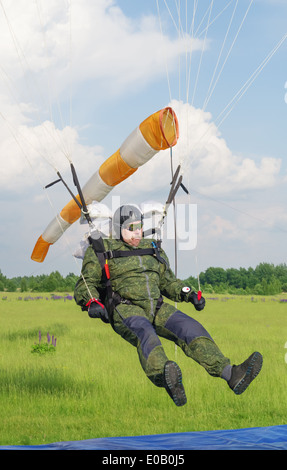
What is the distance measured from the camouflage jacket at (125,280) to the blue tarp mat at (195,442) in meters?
3.87

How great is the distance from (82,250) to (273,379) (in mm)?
9097

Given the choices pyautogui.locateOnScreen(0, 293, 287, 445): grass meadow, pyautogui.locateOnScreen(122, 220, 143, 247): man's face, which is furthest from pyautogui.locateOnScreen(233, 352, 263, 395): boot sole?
pyautogui.locateOnScreen(0, 293, 287, 445): grass meadow

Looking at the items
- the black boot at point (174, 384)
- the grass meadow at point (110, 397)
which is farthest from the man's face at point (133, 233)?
the grass meadow at point (110, 397)

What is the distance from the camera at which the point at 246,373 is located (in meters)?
4.54

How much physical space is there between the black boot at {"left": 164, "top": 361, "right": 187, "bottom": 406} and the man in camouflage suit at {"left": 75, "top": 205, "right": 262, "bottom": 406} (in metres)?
0.20

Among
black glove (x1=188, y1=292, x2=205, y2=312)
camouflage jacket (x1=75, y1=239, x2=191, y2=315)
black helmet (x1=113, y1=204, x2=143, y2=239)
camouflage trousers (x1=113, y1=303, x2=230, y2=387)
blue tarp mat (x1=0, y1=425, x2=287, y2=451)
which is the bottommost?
blue tarp mat (x1=0, y1=425, x2=287, y2=451)

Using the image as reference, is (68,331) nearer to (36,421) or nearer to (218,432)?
(36,421)

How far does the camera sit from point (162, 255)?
18.2ft

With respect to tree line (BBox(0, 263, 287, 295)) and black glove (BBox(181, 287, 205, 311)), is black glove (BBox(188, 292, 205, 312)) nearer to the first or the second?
black glove (BBox(181, 287, 205, 311))

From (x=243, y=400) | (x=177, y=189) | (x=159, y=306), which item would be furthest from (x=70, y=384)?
(x=177, y=189)

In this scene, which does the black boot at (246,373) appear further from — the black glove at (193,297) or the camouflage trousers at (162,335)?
the black glove at (193,297)

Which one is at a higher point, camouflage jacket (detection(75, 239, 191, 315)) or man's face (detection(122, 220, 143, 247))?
man's face (detection(122, 220, 143, 247))

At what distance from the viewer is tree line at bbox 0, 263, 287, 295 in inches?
1093

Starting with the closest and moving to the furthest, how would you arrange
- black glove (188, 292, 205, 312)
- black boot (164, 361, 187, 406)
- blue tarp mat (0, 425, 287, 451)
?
black boot (164, 361, 187, 406)
black glove (188, 292, 205, 312)
blue tarp mat (0, 425, 287, 451)
